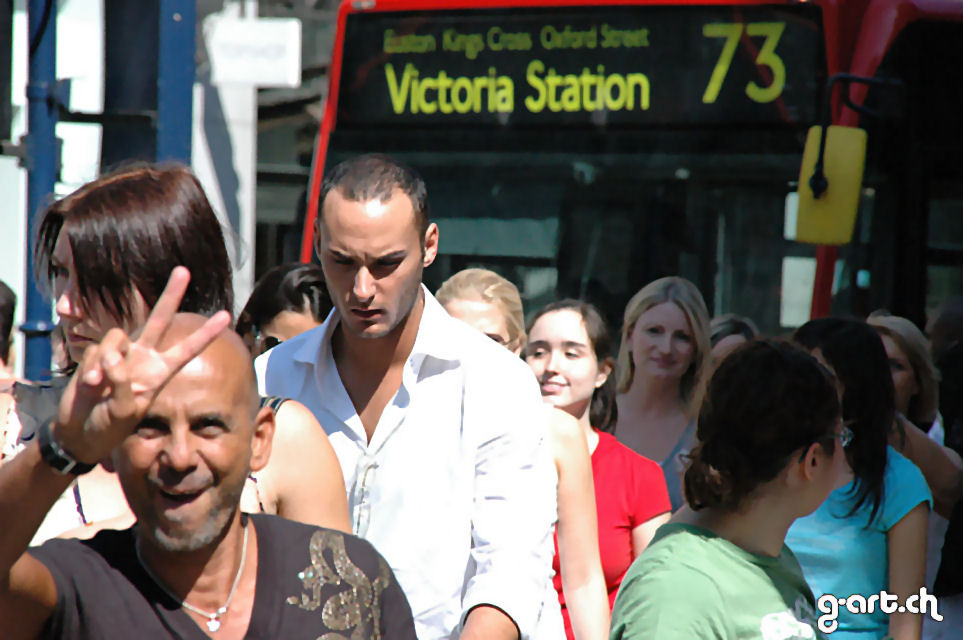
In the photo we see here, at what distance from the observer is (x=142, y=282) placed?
2.40m

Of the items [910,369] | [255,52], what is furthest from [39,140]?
[255,52]

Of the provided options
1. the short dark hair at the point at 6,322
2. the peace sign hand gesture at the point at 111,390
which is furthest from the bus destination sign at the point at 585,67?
the peace sign hand gesture at the point at 111,390

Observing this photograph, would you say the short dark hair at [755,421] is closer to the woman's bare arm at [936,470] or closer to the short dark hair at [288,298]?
the short dark hair at [288,298]

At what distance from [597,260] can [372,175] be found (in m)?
4.19

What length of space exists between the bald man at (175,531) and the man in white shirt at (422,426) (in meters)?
0.69

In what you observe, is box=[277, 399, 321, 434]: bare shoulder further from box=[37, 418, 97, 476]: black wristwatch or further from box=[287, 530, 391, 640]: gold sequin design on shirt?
box=[37, 418, 97, 476]: black wristwatch

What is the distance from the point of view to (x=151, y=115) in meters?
5.84

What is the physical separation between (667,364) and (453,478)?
265 centimetres

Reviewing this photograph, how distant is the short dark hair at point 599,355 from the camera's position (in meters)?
4.85

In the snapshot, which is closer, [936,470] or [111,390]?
[111,390]

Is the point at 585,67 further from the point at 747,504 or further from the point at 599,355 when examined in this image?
the point at 747,504

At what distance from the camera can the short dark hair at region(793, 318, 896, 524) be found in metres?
3.86

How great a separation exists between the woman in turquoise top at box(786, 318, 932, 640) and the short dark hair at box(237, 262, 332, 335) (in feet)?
5.25

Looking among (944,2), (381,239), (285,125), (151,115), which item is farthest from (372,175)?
(285,125)
